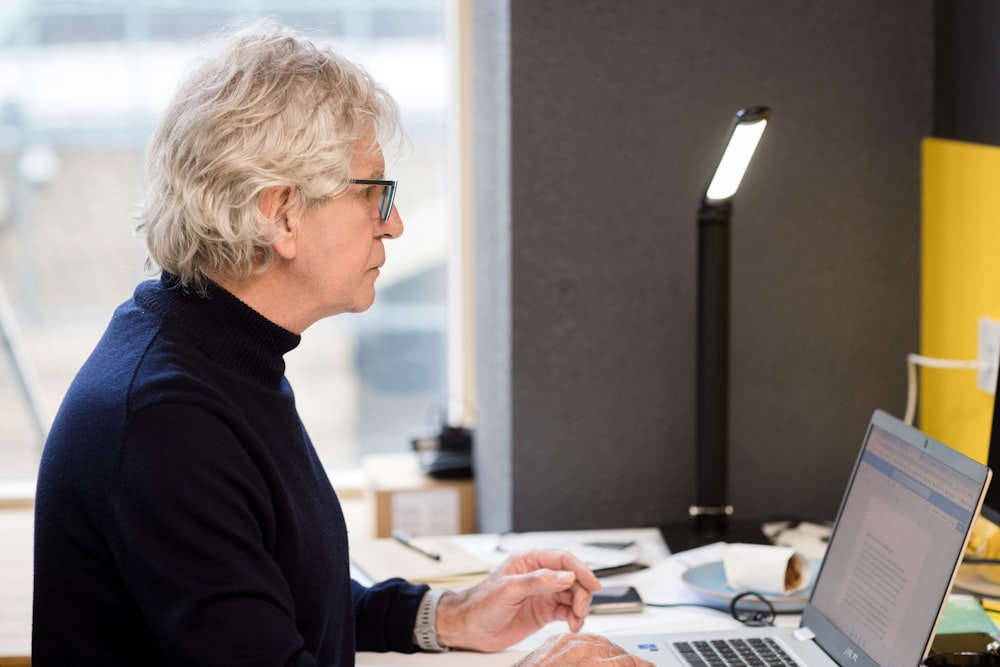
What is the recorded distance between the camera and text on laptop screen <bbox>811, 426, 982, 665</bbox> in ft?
4.02

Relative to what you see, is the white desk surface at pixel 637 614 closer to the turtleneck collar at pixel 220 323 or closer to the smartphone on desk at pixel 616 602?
the smartphone on desk at pixel 616 602

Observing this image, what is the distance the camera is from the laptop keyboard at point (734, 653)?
1393 mm

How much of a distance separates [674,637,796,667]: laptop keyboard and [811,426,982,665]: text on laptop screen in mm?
77

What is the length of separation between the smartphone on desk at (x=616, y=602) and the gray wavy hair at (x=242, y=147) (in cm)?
72

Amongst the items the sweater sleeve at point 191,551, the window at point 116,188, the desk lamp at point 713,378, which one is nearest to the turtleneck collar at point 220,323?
the sweater sleeve at point 191,551

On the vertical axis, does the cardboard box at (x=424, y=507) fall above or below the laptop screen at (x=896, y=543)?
below

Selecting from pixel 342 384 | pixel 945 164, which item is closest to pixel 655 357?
pixel 945 164

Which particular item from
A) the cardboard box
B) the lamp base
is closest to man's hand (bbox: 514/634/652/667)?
the lamp base

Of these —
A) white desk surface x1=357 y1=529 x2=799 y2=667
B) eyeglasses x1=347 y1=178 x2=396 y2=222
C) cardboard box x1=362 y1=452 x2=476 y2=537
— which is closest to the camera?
eyeglasses x1=347 y1=178 x2=396 y2=222

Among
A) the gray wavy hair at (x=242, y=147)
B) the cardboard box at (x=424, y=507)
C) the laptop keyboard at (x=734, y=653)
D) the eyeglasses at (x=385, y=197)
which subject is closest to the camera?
the gray wavy hair at (x=242, y=147)

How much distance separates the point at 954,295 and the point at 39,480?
151 centimetres

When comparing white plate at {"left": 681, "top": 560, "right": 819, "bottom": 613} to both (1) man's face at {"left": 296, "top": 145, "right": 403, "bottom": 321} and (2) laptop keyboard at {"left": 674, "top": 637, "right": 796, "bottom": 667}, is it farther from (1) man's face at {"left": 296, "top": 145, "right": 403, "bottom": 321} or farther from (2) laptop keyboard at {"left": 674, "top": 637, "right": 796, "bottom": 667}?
(1) man's face at {"left": 296, "top": 145, "right": 403, "bottom": 321}

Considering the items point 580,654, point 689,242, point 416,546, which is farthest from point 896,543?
point 689,242

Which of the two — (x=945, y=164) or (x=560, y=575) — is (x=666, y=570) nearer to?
(x=560, y=575)
